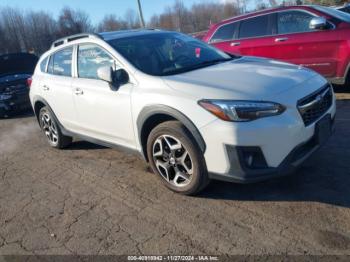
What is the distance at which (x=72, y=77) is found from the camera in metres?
5.02

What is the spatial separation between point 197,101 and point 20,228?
83.8 inches

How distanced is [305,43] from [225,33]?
1943 millimetres

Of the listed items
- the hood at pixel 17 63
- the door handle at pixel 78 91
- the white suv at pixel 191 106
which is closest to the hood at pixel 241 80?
the white suv at pixel 191 106

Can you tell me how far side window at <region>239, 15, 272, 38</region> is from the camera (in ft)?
24.9

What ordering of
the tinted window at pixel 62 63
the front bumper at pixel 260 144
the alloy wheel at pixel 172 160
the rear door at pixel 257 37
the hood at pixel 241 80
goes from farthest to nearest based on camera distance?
the rear door at pixel 257 37 < the tinted window at pixel 62 63 < the alloy wheel at pixel 172 160 < the hood at pixel 241 80 < the front bumper at pixel 260 144

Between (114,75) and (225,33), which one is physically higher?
(114,75)

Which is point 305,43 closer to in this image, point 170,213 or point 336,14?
point 336,14

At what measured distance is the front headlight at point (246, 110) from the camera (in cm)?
319

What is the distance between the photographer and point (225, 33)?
8297mm

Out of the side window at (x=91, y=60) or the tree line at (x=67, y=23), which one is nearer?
the side window at (x=91, y=60)

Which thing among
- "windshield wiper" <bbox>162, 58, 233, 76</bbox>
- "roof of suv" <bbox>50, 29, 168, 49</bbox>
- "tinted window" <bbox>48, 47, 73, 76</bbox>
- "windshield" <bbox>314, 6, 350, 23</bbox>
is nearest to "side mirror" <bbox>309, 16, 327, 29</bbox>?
"windshield" <bbox>314, 6, 350, 23</bbox>

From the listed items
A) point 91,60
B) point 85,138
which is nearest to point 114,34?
point 91,60

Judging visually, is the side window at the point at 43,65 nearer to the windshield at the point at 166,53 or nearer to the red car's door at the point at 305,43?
the windshield at the point at 166,53

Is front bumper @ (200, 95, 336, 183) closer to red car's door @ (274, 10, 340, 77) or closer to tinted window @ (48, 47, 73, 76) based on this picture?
tinted window @ (48, 47, 73, 76)
